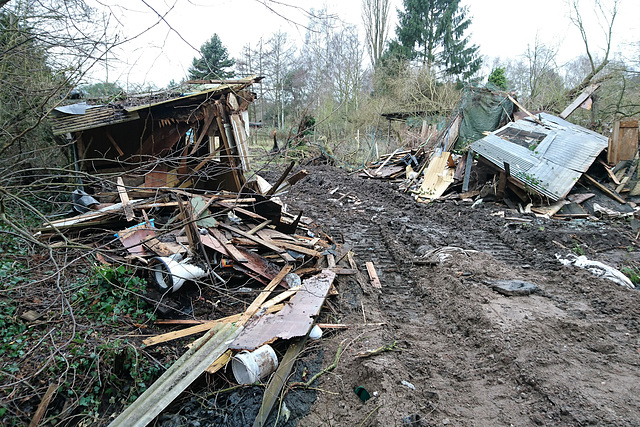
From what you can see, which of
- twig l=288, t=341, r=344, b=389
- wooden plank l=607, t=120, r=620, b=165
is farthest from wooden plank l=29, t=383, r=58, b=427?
wooden plank l=607, t=120, r=620, b=165

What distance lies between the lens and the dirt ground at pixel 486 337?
120 inches

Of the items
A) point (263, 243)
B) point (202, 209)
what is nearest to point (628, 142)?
point (263, 243)

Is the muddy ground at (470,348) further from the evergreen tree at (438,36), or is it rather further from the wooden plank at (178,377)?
the evergreen tree at (438,36)

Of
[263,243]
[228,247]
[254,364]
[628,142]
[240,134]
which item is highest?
[240,134]

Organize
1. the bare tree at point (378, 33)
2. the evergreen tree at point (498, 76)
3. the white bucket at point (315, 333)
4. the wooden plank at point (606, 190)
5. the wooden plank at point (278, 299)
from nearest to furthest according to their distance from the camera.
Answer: the white bucket at point (315, 333) → the wooden plank at point (278, 299) → the wooden plank at point (606, 190) → the bare tree at point (378, 33) → the evergreen tree at point (498, 76)

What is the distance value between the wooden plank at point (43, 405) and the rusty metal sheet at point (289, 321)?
158cm

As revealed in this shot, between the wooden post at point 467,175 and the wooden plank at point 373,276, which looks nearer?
the wooden plank at point 373,276

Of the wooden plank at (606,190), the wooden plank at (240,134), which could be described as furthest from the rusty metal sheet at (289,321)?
the wooden plank at (606,190)

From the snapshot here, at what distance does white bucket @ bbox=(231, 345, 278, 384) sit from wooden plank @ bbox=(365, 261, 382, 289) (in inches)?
107

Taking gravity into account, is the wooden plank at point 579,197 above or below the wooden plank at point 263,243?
below

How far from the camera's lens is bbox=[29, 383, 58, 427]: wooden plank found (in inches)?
118

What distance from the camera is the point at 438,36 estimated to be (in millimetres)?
30688

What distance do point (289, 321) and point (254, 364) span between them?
83cm

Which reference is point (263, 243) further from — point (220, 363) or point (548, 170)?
point (548, 170)
